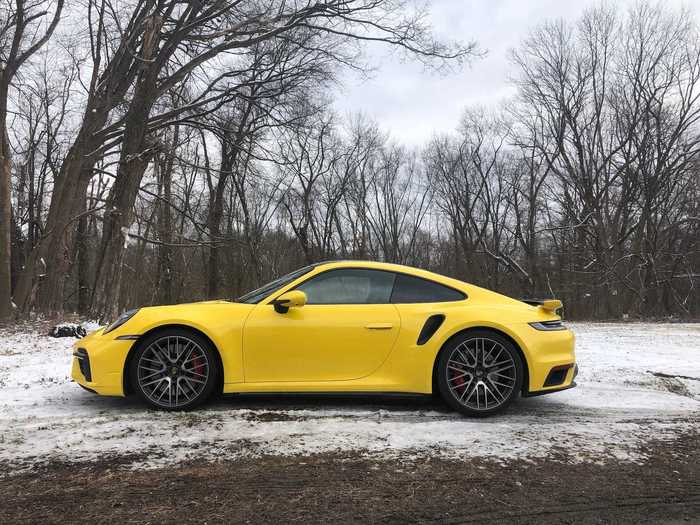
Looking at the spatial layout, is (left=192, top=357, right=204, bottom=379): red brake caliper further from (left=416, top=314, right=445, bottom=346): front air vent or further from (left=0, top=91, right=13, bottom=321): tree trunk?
(left=0, top=91, right=13, bottom=321): tree trunk

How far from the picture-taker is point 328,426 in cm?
397

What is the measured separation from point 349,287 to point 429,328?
0.79 metres

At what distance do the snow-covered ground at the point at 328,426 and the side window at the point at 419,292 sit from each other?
94cm

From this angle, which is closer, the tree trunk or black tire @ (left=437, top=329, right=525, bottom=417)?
black tire @ (left=437, top=329, right=525, bottom=417)

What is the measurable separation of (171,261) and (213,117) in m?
15.7

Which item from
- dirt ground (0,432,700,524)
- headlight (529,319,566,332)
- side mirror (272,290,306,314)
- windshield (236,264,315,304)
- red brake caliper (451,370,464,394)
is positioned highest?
windshield (236,264,315,304)

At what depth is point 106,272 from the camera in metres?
13.5

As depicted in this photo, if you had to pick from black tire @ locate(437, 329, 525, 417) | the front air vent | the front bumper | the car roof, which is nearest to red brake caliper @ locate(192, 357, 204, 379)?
the front bumper

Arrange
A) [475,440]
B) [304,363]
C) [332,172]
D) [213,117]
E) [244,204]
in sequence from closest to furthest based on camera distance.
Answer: [475,440] < [304,363] < [213,117] < [244,204] < [332,172]

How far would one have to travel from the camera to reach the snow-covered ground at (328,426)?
3480 mm

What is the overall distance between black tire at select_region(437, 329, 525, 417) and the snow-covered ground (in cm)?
15

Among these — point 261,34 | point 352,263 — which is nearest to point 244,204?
point 261,34

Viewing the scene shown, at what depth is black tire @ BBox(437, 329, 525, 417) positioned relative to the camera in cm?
434

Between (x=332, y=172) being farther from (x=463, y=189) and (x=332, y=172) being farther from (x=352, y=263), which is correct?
(x=352, y=263)
